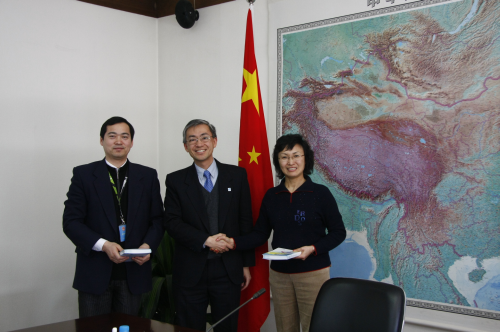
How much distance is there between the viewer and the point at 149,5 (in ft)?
13.1

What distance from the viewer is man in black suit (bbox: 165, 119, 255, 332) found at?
2.42 m

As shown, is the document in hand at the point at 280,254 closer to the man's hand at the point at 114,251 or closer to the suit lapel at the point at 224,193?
the suit lapel at the point at 224,193

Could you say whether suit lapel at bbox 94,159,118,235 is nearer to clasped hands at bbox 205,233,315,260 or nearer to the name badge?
the name badge

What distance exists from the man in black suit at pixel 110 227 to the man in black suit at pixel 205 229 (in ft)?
0.56

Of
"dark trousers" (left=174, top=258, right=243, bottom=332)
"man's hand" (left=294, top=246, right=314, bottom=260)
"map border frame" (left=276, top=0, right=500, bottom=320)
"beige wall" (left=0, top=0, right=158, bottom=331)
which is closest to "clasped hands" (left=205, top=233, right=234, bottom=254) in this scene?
"dark trousers" (left=174, top=258, right=243, bottom=332)

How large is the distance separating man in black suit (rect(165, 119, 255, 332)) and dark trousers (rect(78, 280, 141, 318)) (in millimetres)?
262

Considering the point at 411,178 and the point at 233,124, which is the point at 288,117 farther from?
the point at 411,178

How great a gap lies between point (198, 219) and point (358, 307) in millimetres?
1065

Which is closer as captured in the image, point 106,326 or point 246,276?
point 106,326

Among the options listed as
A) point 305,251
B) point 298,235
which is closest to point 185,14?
point 298,235

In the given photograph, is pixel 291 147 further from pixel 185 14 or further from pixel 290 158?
pixel 185 14

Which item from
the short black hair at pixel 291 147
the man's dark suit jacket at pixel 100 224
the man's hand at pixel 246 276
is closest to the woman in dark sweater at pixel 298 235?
the short black hair at pixel 291 147

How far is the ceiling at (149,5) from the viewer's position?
368cm

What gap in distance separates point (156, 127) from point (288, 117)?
1.50 meters
